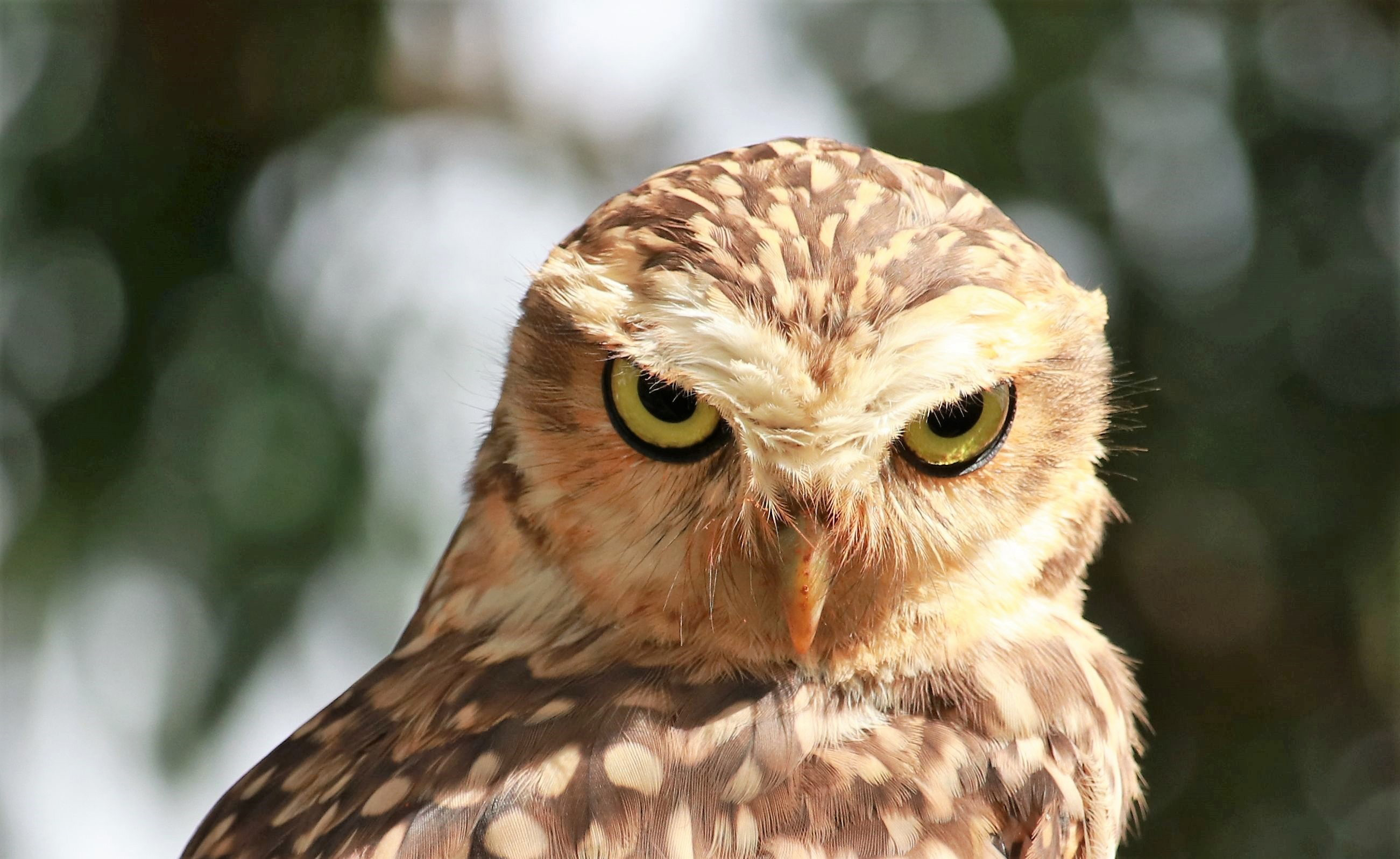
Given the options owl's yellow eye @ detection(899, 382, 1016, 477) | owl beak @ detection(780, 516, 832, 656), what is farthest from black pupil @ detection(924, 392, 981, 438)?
owl beak @ detection(780, 516, 832, 656)

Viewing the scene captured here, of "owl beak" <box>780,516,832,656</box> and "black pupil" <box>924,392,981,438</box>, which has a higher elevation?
"black pupil" <box>924,392,981,438</box>

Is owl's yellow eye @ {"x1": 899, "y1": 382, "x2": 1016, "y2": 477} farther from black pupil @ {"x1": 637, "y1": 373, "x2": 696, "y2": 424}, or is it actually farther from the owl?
black pupil @ {"x1": 637, "y1": 373, "x2": 696, "y2": 424}

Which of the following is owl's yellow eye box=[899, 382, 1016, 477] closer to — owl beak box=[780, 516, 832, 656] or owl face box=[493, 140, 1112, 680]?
owl face box=[493, 140, 1112, 680]

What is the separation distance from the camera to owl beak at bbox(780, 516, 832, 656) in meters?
1.39

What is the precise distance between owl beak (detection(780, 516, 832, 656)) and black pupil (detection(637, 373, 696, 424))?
0.61ft

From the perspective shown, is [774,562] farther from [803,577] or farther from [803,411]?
[803,411]

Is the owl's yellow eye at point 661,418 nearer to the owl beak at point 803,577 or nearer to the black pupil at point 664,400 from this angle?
the black pupil at point 664,400

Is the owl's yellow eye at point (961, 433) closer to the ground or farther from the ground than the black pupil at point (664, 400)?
closer to the ground

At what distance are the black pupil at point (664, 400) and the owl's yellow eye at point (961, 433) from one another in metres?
0.26

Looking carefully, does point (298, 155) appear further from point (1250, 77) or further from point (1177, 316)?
point (1250, 77)

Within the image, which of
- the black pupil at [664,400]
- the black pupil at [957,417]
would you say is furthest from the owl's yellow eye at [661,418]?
the black pupil at [957,417]

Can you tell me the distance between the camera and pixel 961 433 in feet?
4.75

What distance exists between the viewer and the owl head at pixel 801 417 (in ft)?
4.48

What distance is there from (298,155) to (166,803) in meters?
2.34
